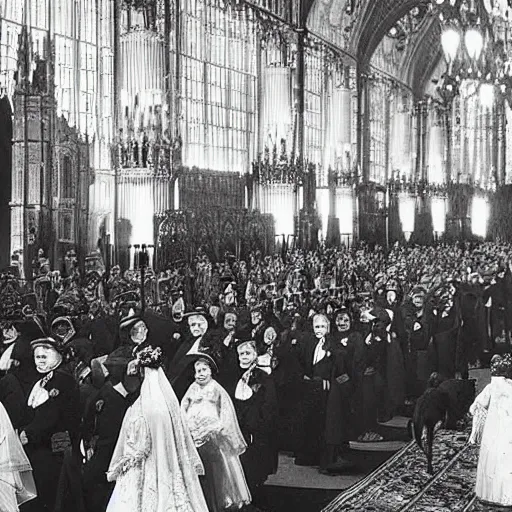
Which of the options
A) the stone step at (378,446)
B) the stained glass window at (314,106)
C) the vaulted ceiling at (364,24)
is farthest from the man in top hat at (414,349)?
the vaulted ceiling at (364,24)

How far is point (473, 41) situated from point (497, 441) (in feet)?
24.0

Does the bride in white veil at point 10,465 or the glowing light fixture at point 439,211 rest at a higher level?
the glowing light fixture at point 439,211

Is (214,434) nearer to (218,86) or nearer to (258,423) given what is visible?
(258,423)

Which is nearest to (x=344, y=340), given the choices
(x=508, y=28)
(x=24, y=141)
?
(x=508, y=28)

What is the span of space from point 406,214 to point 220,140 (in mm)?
15026

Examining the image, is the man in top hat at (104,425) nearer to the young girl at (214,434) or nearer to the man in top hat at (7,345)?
the young girl at (214,434)

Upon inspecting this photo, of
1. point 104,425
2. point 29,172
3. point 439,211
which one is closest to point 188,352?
point 104,425

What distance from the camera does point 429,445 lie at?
10.1 meters

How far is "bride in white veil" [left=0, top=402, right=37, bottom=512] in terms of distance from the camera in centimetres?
701

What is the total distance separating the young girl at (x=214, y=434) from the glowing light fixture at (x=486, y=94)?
9500 millimetres

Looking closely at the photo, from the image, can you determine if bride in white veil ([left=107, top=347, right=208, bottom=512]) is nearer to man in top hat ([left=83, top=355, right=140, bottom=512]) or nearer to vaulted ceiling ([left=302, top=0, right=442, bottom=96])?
man in top hat ([left=83, top=355, right=140, bottom=512])

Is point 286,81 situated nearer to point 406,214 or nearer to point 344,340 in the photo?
point 406,214

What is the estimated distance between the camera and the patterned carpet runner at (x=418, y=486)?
29.8 ft

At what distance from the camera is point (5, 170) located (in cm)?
1898
